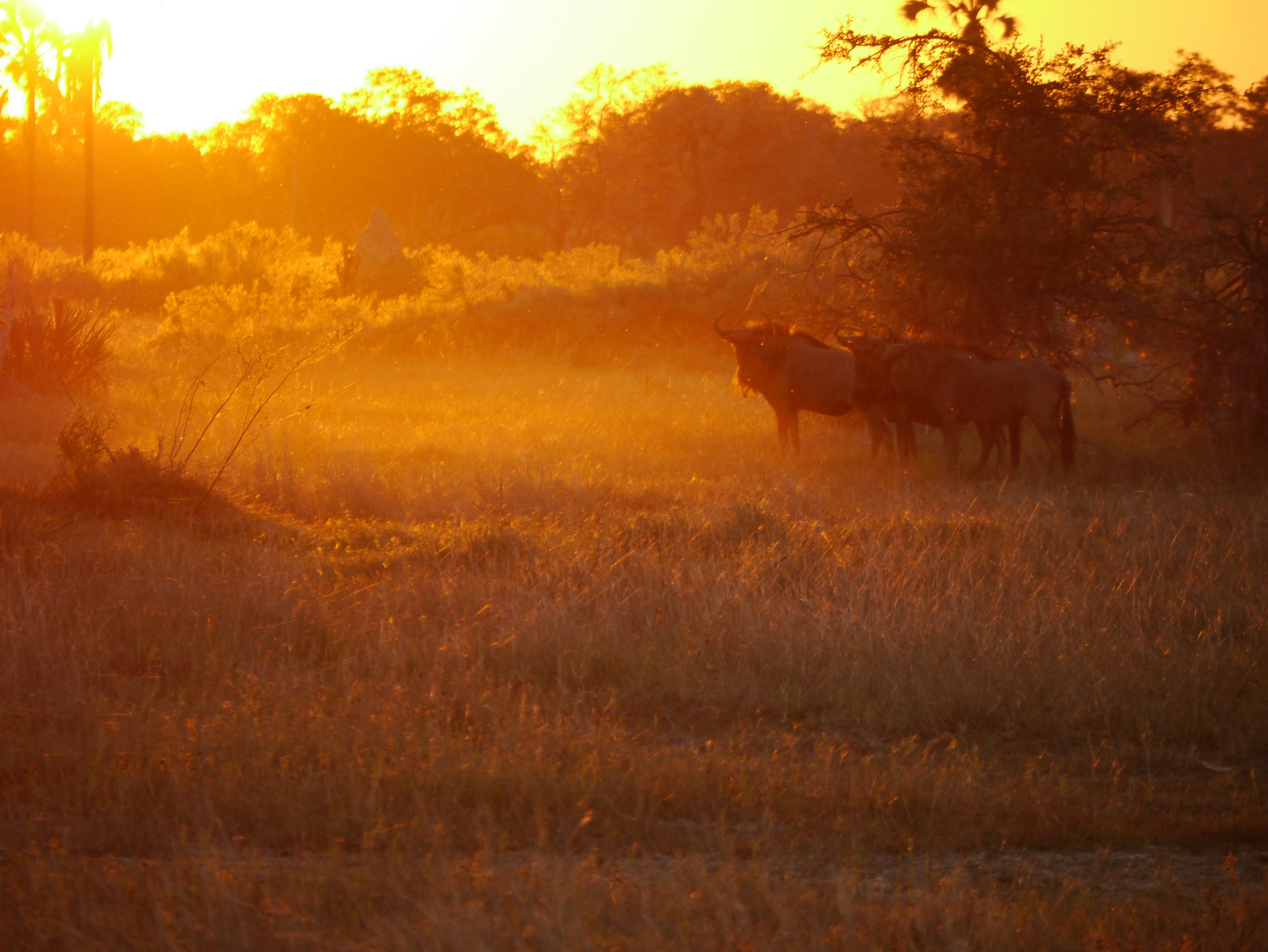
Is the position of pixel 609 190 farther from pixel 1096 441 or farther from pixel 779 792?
pixel 779 792

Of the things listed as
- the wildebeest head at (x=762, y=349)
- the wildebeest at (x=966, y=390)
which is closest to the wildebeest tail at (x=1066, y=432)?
the wildebeest at (x=966, y=390)

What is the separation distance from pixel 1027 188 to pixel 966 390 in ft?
7.97

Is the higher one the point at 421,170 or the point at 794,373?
the point at 421,170

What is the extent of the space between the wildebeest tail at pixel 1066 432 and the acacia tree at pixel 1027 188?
132 cm

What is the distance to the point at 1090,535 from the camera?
24.8 feet

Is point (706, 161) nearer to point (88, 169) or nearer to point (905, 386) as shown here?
point (88, 169)

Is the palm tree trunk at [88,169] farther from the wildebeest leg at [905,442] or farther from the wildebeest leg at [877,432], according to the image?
the wildebeest leg at [905,442]

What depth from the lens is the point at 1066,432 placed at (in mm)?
10469

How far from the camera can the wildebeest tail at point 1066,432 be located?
1045cm

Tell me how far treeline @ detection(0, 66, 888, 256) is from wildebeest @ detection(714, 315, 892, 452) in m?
24.9

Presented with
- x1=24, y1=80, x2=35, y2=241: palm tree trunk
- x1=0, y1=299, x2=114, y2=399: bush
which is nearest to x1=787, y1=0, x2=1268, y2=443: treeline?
x1=0, y1=299, x2=114, y2=399: bush

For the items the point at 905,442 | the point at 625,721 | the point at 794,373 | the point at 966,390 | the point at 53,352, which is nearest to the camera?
the point at 625,721

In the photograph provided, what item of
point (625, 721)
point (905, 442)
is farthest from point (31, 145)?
point (625, 721)

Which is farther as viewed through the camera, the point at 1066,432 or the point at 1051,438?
the point at 1051,438
